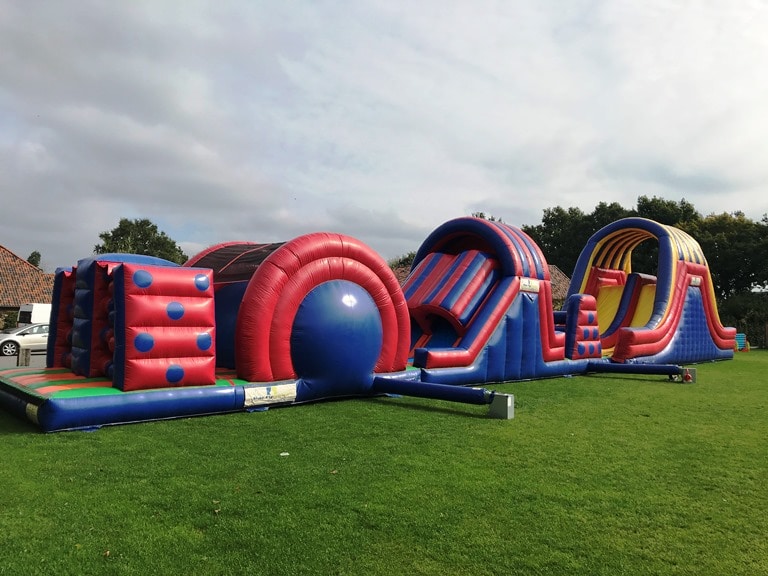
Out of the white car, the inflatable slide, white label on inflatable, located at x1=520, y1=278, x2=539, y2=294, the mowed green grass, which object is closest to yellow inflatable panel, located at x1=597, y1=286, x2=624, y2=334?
the inflatable slide

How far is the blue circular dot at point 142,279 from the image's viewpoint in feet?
17.4

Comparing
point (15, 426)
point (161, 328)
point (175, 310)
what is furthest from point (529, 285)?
point (15, 426)

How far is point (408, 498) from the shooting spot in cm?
329

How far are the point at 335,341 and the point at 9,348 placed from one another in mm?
12764

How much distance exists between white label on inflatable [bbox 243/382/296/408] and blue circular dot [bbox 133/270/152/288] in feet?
4.70

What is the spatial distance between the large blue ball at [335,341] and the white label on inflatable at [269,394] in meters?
0.13

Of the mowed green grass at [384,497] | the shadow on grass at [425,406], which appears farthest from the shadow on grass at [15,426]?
the shadow on grass at [425,406]

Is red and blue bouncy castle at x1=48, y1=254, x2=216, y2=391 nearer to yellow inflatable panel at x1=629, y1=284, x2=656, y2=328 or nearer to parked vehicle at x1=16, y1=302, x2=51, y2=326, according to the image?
yellow inflatable panel at x1=629, y1=284, x2=656, y2=328

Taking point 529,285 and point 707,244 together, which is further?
point 707,244

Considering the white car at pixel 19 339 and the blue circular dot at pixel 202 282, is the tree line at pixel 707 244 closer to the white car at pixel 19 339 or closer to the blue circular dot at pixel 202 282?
the white car at pixel 19 339

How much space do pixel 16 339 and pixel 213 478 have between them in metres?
14.3

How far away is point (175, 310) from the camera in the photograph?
5.52m

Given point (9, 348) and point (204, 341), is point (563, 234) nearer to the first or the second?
point (9, 348)

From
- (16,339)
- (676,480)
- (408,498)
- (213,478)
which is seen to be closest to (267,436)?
(213,478)
